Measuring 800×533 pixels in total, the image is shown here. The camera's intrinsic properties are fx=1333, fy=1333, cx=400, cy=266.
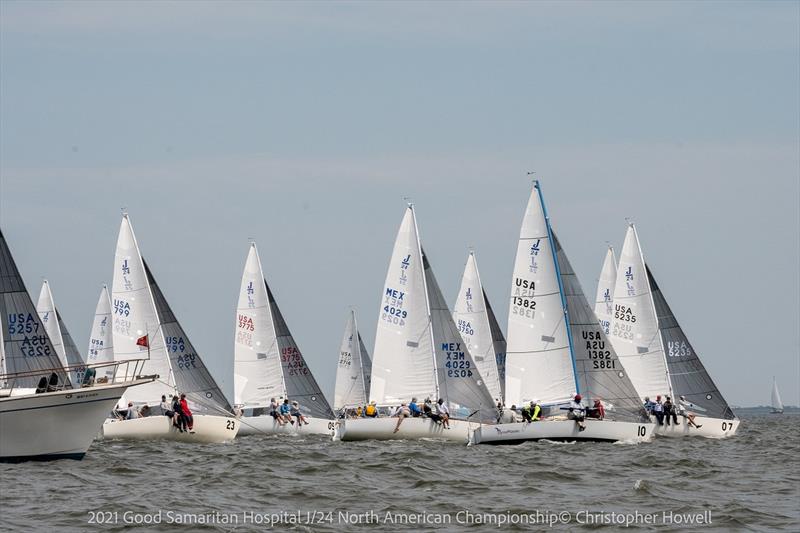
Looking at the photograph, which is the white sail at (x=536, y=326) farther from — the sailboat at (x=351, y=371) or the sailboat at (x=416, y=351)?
the sailboat at (x=351, y=371)

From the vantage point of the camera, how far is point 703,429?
5019 centimetres

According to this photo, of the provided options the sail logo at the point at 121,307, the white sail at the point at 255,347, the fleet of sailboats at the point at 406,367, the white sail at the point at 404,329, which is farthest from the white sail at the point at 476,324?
the sail logo at the point at 121,307

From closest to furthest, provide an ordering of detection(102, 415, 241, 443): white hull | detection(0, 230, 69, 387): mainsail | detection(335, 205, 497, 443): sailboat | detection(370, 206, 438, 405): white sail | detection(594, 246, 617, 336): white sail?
detection(0, 230, 69, 387): mainsail
detection(102, 415, 241, 443): white hull
detection(335, 205, 497, 443): sailboat
detection(370, 206, 438, 405): white sail
detection(594, 246, 617, 336): white sail

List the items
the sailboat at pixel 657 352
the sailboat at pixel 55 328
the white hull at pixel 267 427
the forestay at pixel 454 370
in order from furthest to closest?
the sailboat at pixel 55 328 → the white hull at pixel 267 427 → the sailboat at pixel 657 352 → the forestay at pixel 454 370

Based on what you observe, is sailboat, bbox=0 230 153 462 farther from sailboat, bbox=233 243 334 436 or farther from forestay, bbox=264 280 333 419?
forestay, bbox=264 280 333 419

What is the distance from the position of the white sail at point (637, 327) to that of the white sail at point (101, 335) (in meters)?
23.7

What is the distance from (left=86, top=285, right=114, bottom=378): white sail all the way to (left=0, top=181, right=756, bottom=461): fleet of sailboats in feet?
28.4

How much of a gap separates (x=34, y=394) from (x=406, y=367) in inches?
667

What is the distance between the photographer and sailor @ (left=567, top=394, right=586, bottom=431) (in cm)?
4028

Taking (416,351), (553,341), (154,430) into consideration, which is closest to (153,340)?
(154,430)

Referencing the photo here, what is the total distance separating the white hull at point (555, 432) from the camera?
40.2 metres

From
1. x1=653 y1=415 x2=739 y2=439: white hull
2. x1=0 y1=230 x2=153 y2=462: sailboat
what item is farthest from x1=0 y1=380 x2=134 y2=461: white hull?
x1=653 y1=415 x2=739 y2=439: white hull

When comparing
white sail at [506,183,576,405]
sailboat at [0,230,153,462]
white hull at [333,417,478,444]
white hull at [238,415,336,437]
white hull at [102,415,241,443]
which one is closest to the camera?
sailboat at [0,230,153,462]

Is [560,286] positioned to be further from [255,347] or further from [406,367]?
[255,347]
